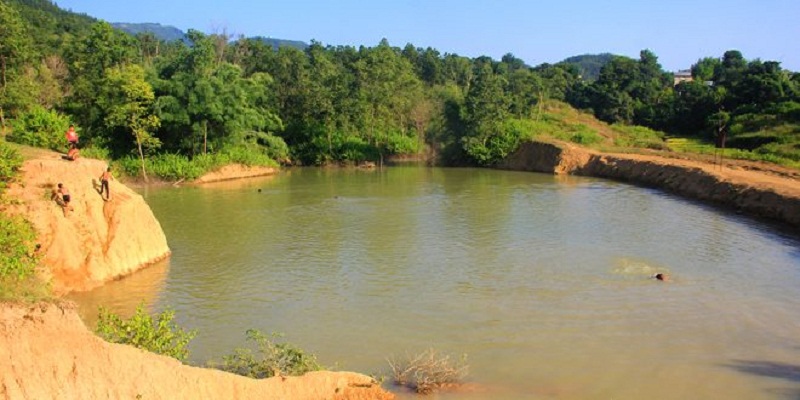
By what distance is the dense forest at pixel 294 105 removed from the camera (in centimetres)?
3716

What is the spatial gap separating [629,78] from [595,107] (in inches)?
270

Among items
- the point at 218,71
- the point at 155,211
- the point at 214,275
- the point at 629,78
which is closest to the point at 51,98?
the point at 218,71

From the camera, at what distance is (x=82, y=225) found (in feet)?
49.5

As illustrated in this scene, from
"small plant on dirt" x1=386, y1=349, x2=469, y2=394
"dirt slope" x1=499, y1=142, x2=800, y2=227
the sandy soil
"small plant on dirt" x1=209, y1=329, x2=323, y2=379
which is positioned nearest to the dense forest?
the sandy soil


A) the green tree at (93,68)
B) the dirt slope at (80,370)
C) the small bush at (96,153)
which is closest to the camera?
the dirt slope at (80,370)

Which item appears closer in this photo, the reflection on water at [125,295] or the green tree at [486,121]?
the reflection on water at [125,295]

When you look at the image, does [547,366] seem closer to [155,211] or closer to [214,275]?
[214,275]

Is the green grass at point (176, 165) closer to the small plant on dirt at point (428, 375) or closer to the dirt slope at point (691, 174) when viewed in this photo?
the dirt slope at point (691, 174)

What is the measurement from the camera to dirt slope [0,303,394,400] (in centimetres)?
695

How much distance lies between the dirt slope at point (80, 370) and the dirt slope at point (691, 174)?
74.1ft

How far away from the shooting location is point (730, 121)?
164 ft

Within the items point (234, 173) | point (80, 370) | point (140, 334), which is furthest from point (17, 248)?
point (234, 173)

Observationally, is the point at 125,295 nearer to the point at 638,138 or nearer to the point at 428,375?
the point at 428,375

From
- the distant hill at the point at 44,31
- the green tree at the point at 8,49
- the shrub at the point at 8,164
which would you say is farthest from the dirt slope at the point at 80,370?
the distant hill at the point at 44,31
